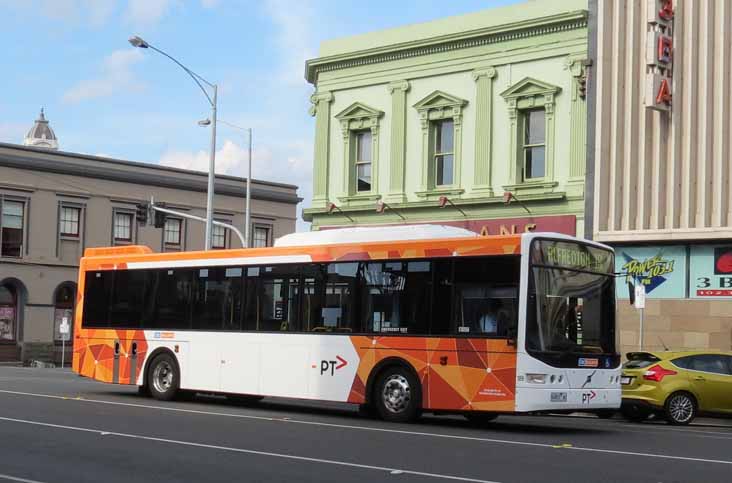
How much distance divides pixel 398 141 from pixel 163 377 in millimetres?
13137

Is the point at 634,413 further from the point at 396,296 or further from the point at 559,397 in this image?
the point at 396,296

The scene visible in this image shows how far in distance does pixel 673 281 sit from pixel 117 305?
1352cm

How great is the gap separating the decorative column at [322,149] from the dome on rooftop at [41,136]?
92.9 ft

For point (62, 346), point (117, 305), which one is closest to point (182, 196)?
point (62, 346)

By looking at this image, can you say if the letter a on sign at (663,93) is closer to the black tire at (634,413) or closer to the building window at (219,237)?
the black tire at (634,413)

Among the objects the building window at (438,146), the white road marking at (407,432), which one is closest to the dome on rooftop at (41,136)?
the building window at (438,146)

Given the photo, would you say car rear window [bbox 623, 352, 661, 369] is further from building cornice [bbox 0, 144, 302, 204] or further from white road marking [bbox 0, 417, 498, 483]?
building cornice [bbox 0, 144, 302, 204]

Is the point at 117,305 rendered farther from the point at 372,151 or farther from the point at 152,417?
the point at 372,151

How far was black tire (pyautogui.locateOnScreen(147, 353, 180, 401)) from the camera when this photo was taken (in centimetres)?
2212

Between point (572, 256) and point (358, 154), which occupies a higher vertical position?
point (358, 154)

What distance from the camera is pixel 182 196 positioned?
197 feet

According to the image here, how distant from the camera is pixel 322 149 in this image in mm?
35594

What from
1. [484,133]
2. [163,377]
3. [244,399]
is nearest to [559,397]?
[244,399]

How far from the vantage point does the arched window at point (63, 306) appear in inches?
2179
